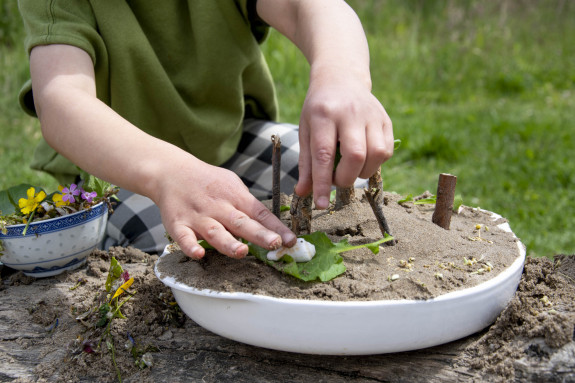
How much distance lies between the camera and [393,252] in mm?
1132

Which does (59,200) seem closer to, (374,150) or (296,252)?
(296,252)

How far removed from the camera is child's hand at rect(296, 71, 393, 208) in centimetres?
102

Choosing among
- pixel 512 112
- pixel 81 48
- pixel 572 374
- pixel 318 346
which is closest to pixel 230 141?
pixel 81 48

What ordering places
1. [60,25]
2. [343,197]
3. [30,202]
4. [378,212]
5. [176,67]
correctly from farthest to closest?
1. [176,67]
2. [60,25]
3. [30,202]
4. [343,197]
5. [378,212]

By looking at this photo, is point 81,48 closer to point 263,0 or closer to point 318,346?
point 263,0

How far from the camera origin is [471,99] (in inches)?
186

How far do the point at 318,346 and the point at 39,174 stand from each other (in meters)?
2.84

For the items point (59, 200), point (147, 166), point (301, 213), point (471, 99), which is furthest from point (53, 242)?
point (471, 99)

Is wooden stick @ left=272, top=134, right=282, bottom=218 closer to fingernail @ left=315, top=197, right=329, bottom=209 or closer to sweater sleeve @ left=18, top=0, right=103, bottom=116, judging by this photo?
fingernail @ left=315, top=197, right=329, bottom=209

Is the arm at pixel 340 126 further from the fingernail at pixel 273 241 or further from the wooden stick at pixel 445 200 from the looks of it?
the wooden stick at pixel 445 200

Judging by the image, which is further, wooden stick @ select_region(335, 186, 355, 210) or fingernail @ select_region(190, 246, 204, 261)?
wooden stick @ select_region(335, 186, 355, 210)

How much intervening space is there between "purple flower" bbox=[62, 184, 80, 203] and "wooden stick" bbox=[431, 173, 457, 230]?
97cm

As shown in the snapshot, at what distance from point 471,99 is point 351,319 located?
13.7 ft

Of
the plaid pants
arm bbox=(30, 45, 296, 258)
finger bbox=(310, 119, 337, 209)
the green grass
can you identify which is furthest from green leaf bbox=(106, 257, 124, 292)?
the green grass
